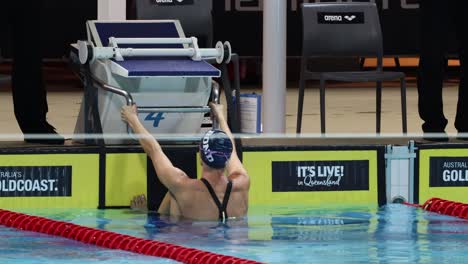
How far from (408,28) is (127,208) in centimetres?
654

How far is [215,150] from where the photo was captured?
7.86 meters

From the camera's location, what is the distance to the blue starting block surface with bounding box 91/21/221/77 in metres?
8.16

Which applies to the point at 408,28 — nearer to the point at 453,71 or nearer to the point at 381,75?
the point at 453,71

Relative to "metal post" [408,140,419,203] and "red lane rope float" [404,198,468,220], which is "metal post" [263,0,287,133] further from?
"red lane rope float" [404,198,468,220]

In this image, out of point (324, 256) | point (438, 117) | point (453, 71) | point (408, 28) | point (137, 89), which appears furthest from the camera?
point (453, 71)

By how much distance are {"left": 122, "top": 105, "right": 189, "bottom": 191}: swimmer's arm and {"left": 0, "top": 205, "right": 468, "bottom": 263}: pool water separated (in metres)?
0.27

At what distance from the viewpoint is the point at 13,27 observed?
8523 mm

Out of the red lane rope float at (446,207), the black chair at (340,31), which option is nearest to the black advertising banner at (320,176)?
the red lane rope float at (446,207)

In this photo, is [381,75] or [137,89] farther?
[381,75]

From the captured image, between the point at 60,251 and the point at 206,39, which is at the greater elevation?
the point at 206,39

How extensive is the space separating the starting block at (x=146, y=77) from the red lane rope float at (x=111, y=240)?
86 cm

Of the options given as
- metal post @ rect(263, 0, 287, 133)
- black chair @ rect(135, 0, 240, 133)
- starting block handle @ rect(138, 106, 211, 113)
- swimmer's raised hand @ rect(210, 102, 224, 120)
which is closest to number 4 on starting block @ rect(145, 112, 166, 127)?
starting block handle @ rect(138, 106, 211, 113)

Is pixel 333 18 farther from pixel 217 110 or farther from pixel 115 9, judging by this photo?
pixel 217 110

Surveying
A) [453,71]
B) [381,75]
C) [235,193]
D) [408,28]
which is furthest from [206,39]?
[453,71]
